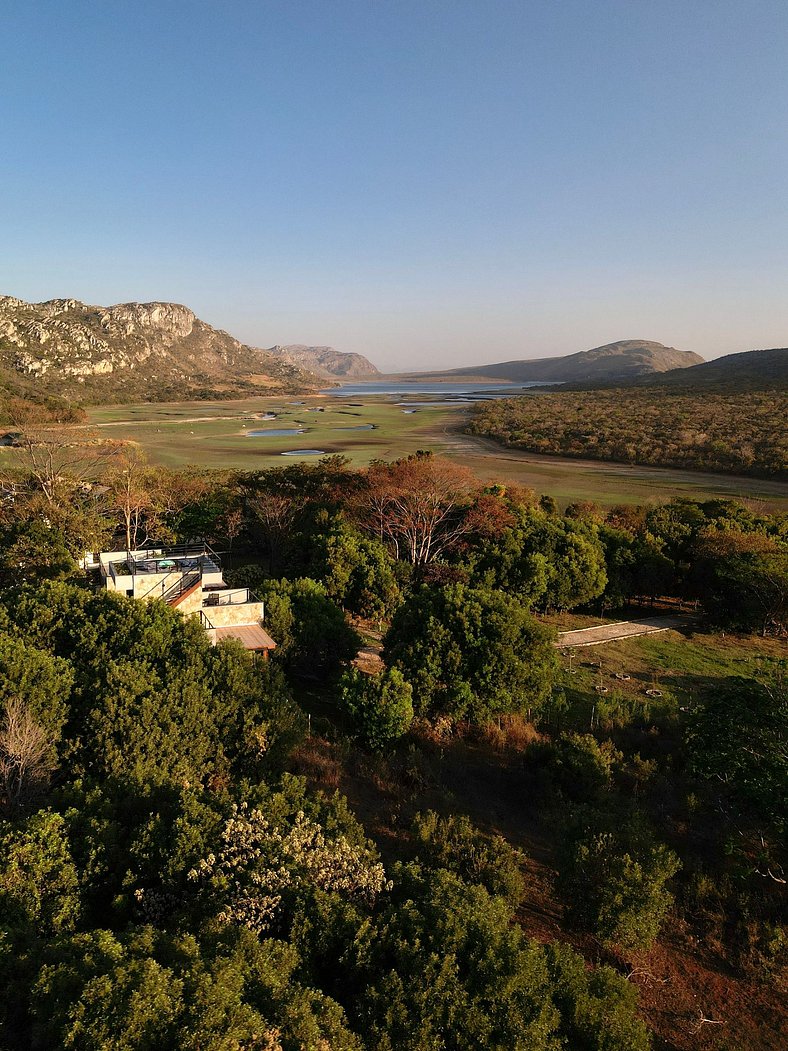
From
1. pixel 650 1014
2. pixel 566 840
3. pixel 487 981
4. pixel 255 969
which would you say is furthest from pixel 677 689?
pixel 255 969

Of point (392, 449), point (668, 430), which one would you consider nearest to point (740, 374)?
point (668, 430)

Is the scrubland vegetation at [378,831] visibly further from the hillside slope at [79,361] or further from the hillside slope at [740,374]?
the hillside slope at [740,374]

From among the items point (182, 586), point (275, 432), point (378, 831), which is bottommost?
point (378, 831)

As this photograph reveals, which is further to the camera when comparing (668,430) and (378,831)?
(668,430)

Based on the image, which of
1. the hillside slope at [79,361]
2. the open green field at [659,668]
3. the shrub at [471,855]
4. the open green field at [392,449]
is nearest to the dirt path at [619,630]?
the open green field at [659,668]

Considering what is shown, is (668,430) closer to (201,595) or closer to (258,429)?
(258,429)

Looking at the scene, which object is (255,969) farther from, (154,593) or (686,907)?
(154,593)
